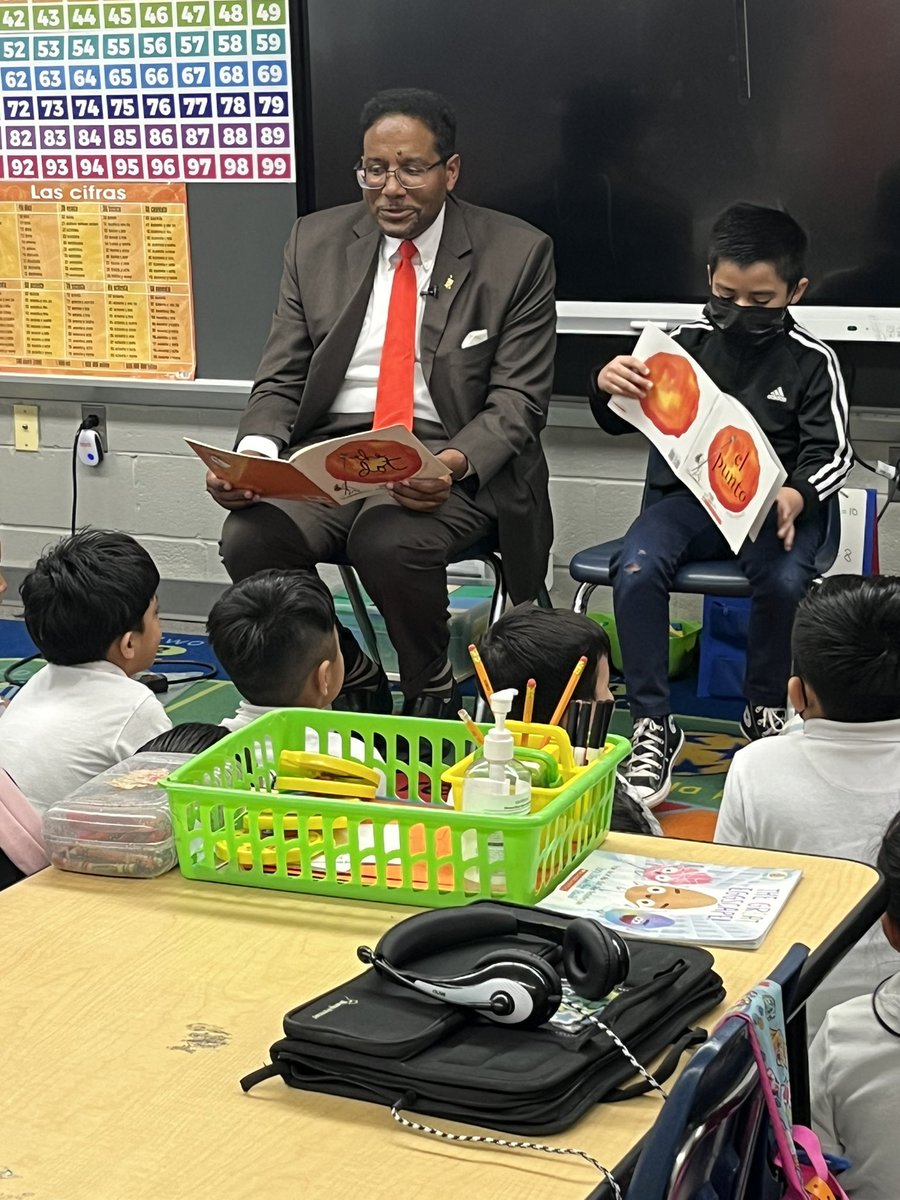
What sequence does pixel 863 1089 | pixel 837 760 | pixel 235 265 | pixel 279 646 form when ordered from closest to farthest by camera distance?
pixel 863 1089, pixel 837 760, pixel 279 646, pixel 235 265

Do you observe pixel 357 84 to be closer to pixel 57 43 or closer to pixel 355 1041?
pixel 57 43

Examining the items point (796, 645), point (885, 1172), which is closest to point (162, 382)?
point (796, 645)

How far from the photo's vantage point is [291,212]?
413cm

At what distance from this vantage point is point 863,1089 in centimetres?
136

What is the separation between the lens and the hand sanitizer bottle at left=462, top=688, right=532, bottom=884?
55.6 inches

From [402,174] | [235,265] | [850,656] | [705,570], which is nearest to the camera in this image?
[850,656]

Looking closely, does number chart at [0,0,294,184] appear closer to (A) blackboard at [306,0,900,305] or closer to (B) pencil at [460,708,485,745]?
(A) blackboard at [306,0,900,305]

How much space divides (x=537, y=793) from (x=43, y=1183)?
60 centimetres

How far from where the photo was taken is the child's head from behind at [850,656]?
1.94 meters

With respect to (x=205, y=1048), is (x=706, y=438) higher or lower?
higher

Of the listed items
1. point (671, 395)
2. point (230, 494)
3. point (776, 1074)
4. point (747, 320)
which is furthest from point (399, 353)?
point (776, 1074)

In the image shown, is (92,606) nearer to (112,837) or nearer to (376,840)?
(112,837)

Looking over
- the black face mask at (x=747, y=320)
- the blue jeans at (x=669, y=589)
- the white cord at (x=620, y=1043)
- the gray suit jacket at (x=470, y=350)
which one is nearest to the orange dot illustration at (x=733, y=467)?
the blue jeans at (x=669, y=589)

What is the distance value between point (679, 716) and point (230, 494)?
1151 millimetres
